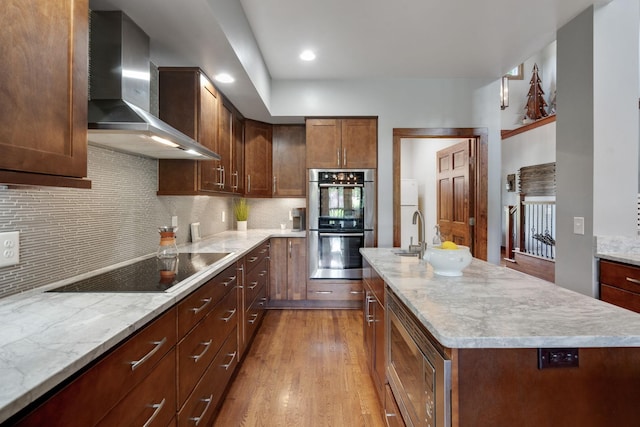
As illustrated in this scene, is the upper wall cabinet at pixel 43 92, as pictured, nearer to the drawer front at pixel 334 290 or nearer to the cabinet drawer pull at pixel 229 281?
the cabinet drawer pull at pixel 229 281

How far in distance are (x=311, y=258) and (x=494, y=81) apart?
2921 millimetres

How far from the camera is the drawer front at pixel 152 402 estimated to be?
0.92m

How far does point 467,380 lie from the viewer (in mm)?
884

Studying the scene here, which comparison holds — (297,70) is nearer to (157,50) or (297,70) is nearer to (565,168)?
(157,50)

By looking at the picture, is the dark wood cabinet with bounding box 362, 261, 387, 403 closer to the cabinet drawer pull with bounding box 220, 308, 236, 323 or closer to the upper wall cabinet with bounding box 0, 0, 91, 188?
the cabinet drawer pull with bounding box 220, 308, 236, 323

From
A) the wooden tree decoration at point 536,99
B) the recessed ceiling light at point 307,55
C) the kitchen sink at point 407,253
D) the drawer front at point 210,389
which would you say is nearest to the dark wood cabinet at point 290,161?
→ the recessed ceiling light at point 307,55

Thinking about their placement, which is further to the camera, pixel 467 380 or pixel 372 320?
pixel 372 320

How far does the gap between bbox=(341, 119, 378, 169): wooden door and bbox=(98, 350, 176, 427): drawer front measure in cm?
285

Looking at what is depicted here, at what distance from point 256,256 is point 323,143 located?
153cm

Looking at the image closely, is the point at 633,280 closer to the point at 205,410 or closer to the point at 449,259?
the point at 449,259

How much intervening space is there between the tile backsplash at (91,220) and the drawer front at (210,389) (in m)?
0.83

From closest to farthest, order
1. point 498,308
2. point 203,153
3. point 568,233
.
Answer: point 498,308, point 203,153, point 568,233

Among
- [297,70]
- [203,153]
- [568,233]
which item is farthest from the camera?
[297,70]

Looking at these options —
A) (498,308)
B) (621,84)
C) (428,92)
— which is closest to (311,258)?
(428,92)
